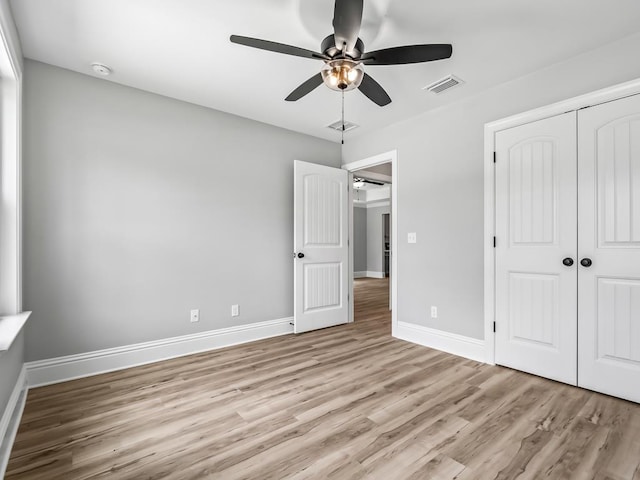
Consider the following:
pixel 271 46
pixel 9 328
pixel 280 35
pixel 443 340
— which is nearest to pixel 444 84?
pixel 280 35

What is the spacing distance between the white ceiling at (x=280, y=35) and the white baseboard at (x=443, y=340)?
239cm

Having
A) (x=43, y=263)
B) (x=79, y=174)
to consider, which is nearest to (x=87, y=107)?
(x=79, y=174)

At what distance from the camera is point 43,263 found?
98.8 inches

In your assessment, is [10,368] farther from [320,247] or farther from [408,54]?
[408,54]

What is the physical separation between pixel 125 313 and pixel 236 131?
2179 mm

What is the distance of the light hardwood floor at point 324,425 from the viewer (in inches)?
61.4

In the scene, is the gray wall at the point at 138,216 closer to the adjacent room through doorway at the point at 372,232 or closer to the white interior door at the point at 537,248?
the white interior door at the point at 537,248

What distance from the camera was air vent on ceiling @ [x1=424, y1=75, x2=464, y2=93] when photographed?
9.02 feet

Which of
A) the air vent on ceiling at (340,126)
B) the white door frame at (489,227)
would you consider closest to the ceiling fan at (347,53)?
Answer: the white door frame at (489,227)

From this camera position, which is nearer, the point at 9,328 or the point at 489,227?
the point at 9,328

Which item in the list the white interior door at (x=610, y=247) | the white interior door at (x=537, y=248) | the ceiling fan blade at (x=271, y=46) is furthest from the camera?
the white interior door at (x=537, y=248)

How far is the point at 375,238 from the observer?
10727 millimetres

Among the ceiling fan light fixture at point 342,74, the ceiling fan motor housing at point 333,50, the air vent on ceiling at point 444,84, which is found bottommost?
the ceiling fan light fixture at point 342,74

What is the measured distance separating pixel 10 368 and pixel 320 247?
2.94 metres
